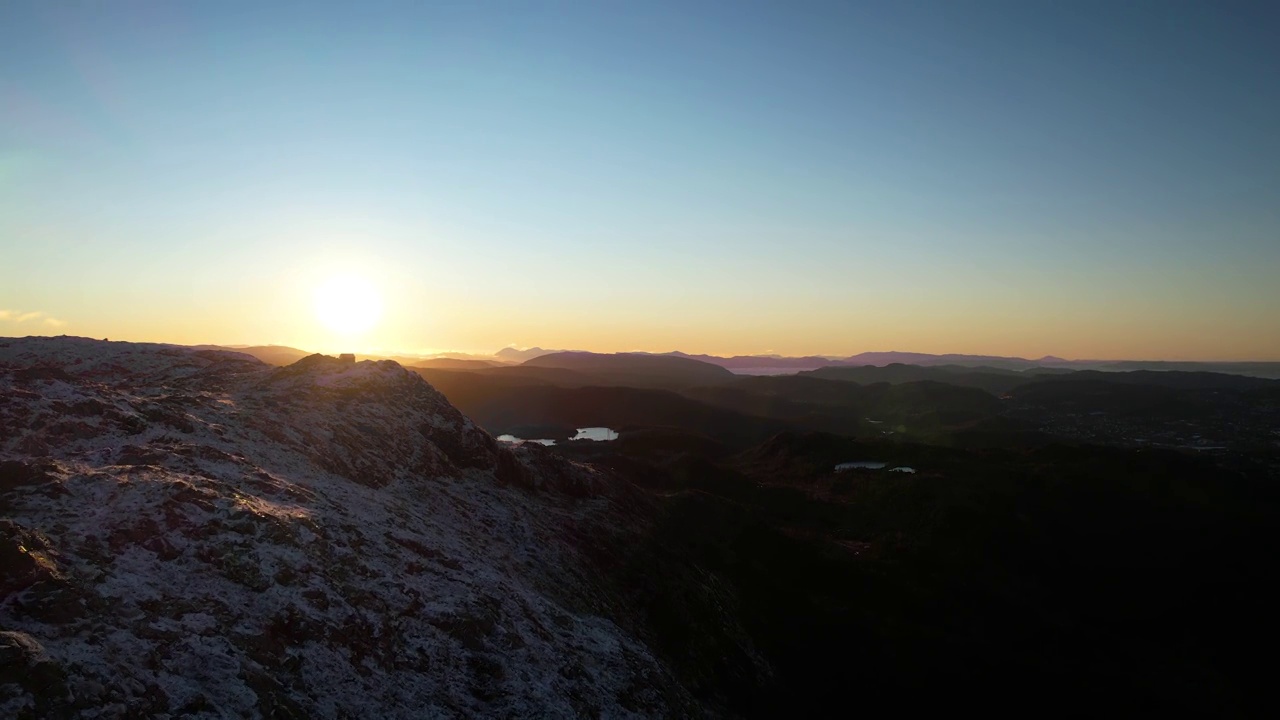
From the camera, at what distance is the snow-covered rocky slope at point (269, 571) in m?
Result: 10.8

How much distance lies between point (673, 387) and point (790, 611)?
539ft

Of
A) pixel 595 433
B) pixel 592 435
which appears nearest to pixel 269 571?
pixel 592 435

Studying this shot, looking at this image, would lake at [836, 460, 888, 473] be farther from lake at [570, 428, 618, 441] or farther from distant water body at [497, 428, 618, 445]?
lake at [570, 428, 618, 441]

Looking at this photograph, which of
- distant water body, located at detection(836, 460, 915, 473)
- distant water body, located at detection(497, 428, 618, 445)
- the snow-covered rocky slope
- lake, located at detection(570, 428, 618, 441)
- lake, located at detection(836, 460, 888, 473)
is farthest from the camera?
lake, located at detection(570, 428, 618, 441)

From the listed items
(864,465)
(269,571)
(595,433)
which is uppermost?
Answer: (269,571)

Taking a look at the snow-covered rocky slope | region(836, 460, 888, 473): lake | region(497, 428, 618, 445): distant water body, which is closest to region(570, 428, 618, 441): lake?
region(497, 428, 618, 445): distant water body

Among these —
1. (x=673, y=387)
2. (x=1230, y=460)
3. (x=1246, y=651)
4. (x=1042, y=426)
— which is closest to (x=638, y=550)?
(x=1246, y=651)

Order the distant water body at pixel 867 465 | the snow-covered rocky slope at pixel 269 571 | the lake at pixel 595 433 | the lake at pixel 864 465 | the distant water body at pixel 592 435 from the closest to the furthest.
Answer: the snow-covered rocky slope at pixel 269 571 < the distant water body at pixel 867 465 < the lake at pixel 864 465 < the distant water body at pixel 592 435 < the lake at pixel 595 433

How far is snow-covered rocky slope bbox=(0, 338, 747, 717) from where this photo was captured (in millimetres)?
10758

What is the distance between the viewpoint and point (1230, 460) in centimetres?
7588

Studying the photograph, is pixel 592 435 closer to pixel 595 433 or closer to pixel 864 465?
pixel 595 433

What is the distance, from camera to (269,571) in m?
14.2

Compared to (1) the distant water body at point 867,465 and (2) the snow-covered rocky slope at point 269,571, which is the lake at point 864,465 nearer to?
(1) the distant water body at point 867,465

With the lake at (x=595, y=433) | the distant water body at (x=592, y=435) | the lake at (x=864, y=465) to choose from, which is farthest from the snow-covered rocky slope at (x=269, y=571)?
the lake at (x=595, y=433)
